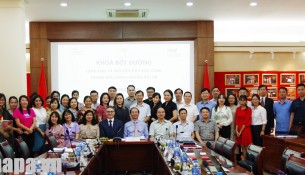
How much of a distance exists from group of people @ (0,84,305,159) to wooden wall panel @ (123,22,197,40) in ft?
7.41

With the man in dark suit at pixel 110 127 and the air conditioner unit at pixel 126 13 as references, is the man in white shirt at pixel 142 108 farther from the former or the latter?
the air conditioner unit at pixel 126 13

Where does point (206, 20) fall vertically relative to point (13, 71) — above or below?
above

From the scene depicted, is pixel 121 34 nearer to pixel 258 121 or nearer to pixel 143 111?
pixel 143 111

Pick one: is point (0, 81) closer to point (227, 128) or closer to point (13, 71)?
point (13, 71)

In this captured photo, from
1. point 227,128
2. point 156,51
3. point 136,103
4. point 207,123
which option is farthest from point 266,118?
point 156,51

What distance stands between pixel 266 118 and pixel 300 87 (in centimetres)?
76

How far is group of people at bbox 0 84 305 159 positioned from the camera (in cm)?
594

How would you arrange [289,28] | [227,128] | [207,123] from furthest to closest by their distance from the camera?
[289,28] < [227,128] < [207,123]

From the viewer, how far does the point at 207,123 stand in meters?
5.98

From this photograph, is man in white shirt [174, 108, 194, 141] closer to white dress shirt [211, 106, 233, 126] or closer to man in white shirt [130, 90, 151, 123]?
white dress shirt [211, 106, 233, 126]

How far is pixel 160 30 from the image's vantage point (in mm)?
8961

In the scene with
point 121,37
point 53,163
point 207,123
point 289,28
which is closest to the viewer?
point 53,163

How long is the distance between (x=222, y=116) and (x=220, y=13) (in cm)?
279

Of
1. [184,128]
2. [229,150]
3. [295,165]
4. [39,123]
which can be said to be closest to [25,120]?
[39,123]
